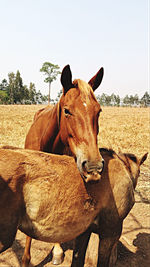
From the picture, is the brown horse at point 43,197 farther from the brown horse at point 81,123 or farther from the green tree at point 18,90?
the green tree at point 18,90

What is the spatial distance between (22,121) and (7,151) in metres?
16.9

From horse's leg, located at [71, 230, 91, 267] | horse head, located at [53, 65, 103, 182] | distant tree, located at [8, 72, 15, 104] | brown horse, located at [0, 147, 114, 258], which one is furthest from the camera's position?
distant tree, located at [8, 72, 15, 104]

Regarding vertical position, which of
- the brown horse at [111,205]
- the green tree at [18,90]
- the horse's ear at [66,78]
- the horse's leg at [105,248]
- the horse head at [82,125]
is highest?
the green tree at [18,90]

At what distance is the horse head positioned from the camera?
6.32 feet

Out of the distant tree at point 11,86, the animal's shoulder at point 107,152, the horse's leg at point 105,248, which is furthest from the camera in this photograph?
the distant tree at point 11,86

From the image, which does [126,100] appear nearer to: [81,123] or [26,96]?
[26,96]

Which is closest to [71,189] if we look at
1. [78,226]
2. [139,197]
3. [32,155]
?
[78,226]

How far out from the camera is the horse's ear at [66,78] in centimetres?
258

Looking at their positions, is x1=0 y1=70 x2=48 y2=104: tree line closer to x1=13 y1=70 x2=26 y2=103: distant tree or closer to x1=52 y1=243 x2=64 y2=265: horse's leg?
x1=13 y1=70 x2=26 y2=103: distant tree

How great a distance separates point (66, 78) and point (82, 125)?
30.1 inches

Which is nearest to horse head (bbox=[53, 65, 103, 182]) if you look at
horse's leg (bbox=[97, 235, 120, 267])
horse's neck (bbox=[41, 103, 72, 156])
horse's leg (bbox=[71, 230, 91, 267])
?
horse's neck (bbox=[41, 103, 72, 156])

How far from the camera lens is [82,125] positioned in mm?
2244

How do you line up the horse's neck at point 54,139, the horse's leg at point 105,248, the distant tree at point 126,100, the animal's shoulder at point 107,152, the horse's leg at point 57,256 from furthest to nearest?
the distant tree at point 126,100
the horse's leg at point 57,256
the horse's neck at point 54,139
the animal's shoulder at point 107,152
the horse's leg at point 105,248

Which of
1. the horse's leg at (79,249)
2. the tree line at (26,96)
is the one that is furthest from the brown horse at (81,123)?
the tree line at (26,96)
